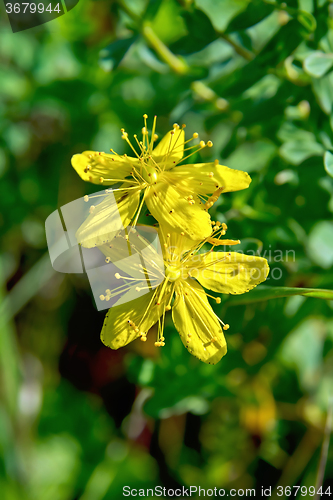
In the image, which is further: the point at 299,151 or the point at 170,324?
the point at 170,324

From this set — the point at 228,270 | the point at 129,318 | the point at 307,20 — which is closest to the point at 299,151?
the point at 307,20

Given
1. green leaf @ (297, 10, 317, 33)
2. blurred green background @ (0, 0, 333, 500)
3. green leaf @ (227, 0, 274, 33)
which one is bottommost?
blurred green background @ (0, 0, 333, 500)

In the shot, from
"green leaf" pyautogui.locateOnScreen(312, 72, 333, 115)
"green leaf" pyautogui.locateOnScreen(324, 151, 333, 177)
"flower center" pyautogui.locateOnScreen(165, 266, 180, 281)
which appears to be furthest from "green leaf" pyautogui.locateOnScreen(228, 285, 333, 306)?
"green leaf" pyautogui.locateOnScreen(312, 72, 333, 115)

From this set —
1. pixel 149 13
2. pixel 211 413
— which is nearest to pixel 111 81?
pixel 149 13

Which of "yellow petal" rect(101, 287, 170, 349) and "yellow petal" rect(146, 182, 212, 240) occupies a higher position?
"yellow petal" rect(146, 182, 212, 240)

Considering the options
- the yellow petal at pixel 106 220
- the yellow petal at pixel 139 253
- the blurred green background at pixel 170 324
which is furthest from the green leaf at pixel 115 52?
the yellow petal at pixel 139 253

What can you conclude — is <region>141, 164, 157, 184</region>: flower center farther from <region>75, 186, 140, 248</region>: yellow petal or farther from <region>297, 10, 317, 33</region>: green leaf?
<region>297, 10, 317, 33</region>: green leaf

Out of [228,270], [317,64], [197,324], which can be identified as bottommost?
[197,324]

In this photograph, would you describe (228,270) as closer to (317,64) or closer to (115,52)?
(317,64)
